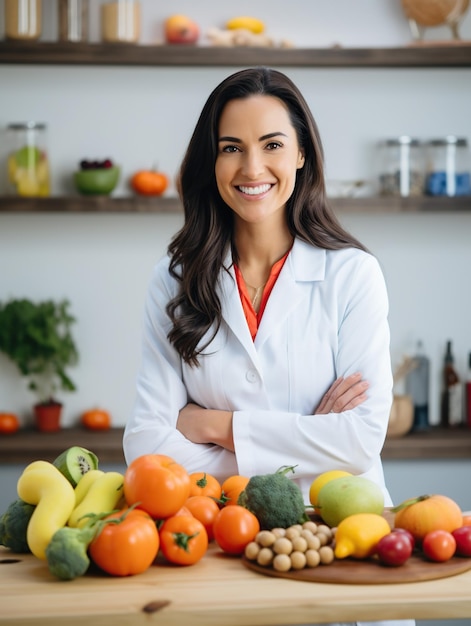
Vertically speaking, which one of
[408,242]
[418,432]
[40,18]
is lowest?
[418,432]

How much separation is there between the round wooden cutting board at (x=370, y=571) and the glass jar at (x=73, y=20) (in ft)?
9.68

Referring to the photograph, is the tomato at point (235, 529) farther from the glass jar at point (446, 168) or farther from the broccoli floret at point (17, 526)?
the glass jar at point (446, 168)

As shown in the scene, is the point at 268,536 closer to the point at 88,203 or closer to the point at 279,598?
the point at 279,598

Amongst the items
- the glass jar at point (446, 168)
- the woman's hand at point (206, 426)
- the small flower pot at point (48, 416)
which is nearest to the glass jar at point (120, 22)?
the glass jar at point (446, 168)

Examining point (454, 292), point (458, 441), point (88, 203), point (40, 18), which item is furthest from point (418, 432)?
point (40, 18)

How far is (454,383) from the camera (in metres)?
4.00

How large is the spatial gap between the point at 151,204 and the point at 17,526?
250cm

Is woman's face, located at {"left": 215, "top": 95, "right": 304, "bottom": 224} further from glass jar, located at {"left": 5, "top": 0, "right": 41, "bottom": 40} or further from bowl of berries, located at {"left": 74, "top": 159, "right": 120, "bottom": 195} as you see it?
glass jar, located at {"left": 5, "top": 0, "right": 41, "bottom": 40}

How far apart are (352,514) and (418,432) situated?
2501 millimetres

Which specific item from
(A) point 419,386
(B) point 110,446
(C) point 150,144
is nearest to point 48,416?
(B) point 110,446

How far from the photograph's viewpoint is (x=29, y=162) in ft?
12.5

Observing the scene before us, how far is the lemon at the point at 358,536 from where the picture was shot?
4.37 ft

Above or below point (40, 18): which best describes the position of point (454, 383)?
below

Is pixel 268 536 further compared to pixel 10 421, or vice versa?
pixel 10 421
